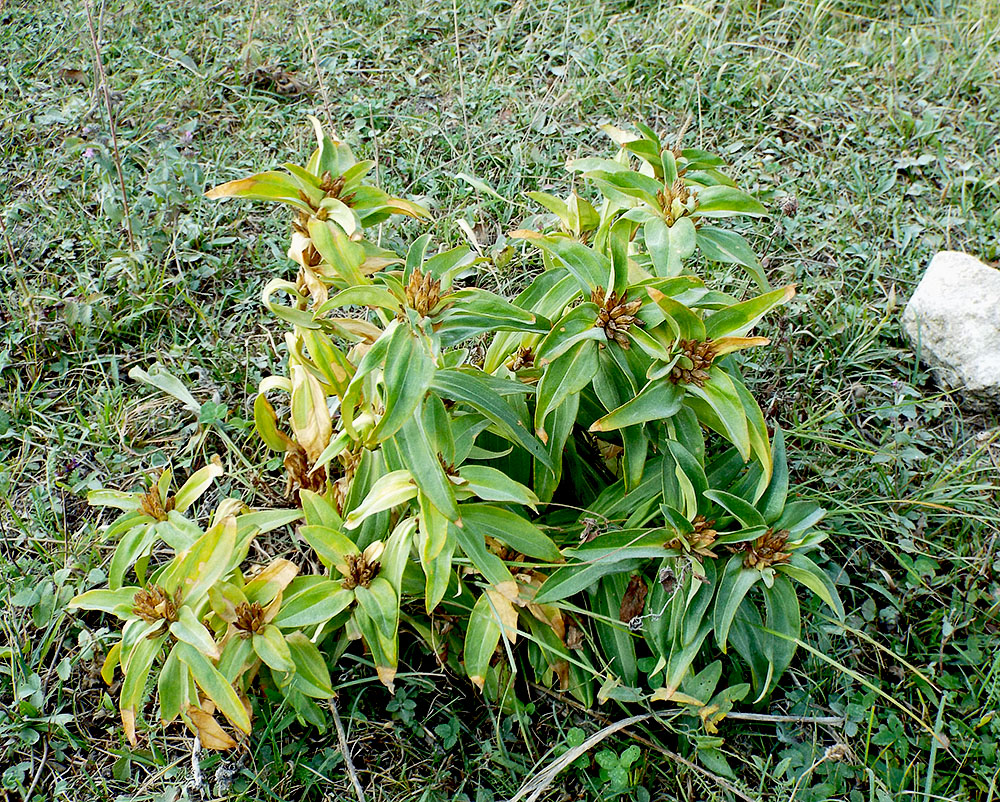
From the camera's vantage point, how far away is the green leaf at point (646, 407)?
1.50 metres

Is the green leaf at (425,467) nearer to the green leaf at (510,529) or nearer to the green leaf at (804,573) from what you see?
the green leaf at (510,529)

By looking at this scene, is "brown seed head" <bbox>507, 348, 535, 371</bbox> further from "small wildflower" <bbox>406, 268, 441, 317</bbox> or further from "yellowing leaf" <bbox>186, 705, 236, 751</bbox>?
"yellowing leaf" <bbox>186, 705, 236, 751</bbox>

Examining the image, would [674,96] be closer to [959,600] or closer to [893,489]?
[893,489]

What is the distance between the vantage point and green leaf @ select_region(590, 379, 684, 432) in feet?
4.94

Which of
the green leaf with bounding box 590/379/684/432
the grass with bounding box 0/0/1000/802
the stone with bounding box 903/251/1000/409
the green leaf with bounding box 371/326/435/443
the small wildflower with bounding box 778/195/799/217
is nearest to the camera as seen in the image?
the green leaf with bounding box 371/326/435/443

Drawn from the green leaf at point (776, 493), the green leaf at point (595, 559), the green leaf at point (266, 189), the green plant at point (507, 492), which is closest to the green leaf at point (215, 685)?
the green plant at point (507, 492)

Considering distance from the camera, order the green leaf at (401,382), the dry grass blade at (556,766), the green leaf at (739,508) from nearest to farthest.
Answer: the green leaf at (401,382), the green leaf at (739,508), the dry grass blade at (556,766)

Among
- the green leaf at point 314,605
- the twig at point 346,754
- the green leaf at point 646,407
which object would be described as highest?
the green leaf at point 646,407

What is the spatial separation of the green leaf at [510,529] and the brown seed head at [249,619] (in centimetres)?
45

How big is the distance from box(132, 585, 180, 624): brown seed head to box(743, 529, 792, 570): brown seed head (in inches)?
43.9

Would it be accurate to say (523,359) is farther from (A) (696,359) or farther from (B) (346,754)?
(B) (346,754)

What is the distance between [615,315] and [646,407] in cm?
18

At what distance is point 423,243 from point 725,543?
82cm

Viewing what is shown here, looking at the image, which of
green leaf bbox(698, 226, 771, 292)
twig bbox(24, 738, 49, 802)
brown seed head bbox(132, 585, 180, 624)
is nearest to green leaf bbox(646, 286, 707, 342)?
green leaf bbox(698, 226, 771, 292)
